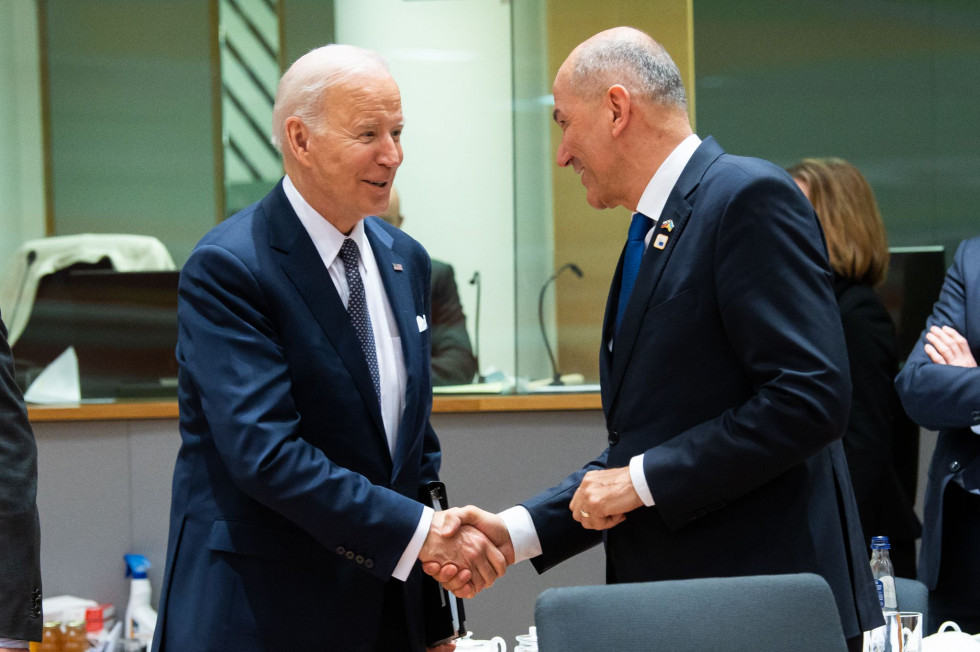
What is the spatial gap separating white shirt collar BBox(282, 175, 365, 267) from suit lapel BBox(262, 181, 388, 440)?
3 cm

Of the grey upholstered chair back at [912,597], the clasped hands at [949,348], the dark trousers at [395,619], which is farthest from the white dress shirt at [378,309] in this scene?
the clasped hands at [949,348]

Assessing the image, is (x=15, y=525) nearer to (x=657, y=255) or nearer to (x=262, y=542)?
(x=262, y=542)

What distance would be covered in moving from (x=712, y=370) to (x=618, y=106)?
49 centimetres

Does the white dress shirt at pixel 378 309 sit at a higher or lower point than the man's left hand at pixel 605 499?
higher

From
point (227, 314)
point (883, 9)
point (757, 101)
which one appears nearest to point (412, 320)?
point (227, 314)

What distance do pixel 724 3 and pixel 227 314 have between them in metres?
4.00

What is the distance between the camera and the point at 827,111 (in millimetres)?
5211

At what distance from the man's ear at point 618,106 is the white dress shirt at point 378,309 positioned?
0.52m

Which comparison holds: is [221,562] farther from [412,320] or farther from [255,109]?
[255,109]

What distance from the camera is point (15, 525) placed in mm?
1745

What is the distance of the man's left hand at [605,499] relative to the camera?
180cm

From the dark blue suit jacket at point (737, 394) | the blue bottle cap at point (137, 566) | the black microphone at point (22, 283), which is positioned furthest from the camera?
the black microphone at point (22, 283)

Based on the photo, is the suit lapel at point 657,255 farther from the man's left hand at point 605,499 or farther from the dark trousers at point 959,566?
the dark trousers at point 959,566

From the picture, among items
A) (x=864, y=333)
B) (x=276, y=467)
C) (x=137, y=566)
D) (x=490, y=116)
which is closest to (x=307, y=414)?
(x=276, y=467)
